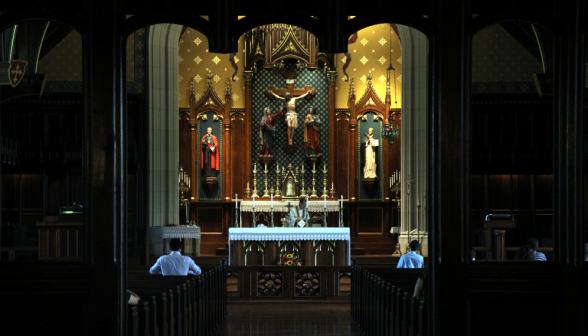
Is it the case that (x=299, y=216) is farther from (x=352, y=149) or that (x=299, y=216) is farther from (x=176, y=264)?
(x=176, y=264)

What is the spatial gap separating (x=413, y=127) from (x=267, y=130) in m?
4.06

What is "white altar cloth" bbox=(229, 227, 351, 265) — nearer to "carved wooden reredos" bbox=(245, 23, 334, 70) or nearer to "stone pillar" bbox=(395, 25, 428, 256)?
"stone pillar" bbox=(395, 25, 428, 256)

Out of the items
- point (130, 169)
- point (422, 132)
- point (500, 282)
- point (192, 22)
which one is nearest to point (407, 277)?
point (500, 282)

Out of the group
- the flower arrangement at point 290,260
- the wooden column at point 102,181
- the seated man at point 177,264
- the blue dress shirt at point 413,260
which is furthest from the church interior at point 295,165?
the blue dress shirt at point 413,260

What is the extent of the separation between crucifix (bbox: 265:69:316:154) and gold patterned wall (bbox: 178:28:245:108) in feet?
2.83

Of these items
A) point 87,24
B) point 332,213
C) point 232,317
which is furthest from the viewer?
point 332,213

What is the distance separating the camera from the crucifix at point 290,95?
18.0 metres

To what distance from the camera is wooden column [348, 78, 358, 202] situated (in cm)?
1802

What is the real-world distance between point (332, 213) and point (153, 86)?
5.53 metres

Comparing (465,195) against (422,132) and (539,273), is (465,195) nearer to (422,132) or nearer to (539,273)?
(539,273)

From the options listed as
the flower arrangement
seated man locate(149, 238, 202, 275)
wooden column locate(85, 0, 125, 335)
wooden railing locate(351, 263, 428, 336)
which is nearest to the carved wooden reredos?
the flower arrangement

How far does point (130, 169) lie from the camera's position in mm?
16062

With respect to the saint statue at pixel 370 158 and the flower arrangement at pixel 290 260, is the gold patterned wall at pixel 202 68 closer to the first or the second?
the saint statue at pixel 370 158

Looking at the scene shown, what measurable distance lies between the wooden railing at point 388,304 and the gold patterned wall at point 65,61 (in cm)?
922
